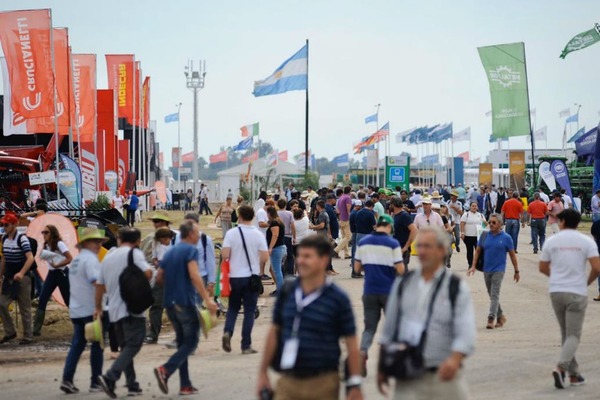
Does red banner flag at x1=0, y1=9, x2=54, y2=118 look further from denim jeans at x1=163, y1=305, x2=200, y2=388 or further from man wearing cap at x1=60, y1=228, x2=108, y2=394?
denim jeans at x1=163, y1=305, x2=200, y2=388

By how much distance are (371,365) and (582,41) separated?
2373cm

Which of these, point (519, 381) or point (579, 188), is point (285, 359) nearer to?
point (519, 381)

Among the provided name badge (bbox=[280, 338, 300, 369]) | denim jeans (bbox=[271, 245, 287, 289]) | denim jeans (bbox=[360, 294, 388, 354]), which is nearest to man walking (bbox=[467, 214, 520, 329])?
denim jeans (bbox=[360, 294, 388, 354])

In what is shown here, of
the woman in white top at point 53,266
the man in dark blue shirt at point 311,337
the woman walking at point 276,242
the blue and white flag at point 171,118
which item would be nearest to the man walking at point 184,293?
the woman in white top at point 53,266

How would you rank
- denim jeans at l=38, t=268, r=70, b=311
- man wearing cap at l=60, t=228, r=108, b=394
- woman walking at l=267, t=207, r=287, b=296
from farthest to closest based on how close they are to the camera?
woman walking at l=267, t=207, r=287, b=296
denim jeans at l=38, t=268, r=70, b=311
man wearing cap at l=60, t=228, r=108, b=394

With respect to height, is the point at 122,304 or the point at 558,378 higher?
the point at 122,304

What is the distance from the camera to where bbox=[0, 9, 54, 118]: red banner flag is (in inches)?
966

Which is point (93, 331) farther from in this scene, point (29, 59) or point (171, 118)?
point (171, 118)

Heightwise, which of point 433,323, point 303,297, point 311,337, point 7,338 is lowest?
point 7,338

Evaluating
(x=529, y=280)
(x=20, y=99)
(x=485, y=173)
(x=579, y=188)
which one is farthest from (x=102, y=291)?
(x=485, y=173)

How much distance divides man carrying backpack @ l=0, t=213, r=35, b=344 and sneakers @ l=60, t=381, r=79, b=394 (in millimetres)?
3638

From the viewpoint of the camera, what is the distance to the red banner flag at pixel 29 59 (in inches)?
966

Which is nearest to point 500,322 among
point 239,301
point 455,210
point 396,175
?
point 239,301

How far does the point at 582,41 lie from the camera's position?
33219 millimetres
